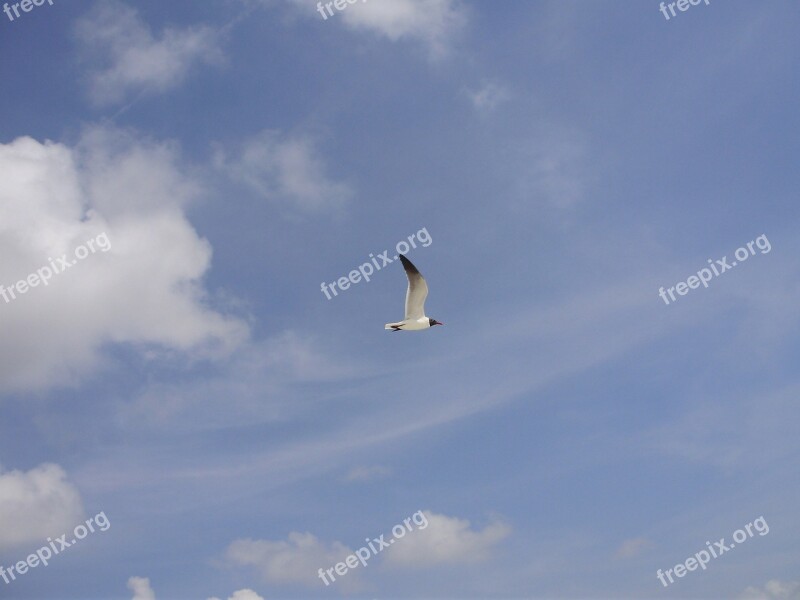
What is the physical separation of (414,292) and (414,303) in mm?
1102

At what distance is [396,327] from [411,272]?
196 inches

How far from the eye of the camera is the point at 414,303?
222 feet

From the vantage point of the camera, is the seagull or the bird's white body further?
the bird's white body

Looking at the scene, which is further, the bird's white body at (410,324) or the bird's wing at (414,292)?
the bird's white body at (410,324)

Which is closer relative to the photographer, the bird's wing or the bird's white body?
the bird's wing

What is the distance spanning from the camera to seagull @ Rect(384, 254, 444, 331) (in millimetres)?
65938

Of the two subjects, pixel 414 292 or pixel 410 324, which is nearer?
pixel 414 292

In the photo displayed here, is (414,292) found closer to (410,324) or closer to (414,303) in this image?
(414,303)

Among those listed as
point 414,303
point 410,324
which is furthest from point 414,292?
point 410,324

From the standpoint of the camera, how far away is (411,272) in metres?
65.9

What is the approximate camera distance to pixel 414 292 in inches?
2633

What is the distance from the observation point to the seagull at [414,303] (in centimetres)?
6594

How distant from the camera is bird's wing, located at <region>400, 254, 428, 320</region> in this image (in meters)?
65.8
